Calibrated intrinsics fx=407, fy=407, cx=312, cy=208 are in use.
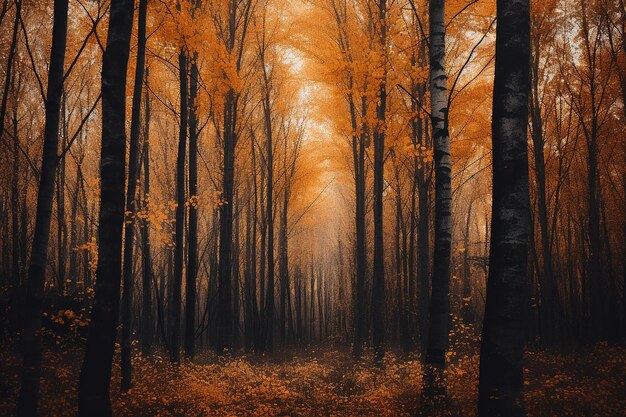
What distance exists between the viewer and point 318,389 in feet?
26.2

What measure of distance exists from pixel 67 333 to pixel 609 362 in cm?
1204

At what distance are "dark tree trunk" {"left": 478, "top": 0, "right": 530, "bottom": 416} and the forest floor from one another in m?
2.56

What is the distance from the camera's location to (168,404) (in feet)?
20.0

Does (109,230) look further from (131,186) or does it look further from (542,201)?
(542,201)

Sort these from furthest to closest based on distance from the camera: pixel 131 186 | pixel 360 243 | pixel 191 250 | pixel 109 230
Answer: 1. pixel 360 243
2. pixel 191 250
3. pixel 131 186
4. pixel 109 230

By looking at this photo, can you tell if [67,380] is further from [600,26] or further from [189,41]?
[600,26]

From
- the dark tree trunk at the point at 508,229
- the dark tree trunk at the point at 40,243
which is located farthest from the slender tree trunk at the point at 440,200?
the dark tree trunk at the point at 40,243

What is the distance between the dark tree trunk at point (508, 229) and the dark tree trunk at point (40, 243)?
485 cm

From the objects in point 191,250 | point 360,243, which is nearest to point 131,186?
point 191,250

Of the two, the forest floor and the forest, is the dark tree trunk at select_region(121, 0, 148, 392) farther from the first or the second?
the forest floor

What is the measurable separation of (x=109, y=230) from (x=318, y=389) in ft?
18.6

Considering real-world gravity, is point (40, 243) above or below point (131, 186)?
below

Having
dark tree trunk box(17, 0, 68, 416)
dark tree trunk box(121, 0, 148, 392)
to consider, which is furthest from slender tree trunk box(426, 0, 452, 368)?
dark tree trunk box(17, 0, 68, 416)

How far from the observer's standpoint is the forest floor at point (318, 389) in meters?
5.58
